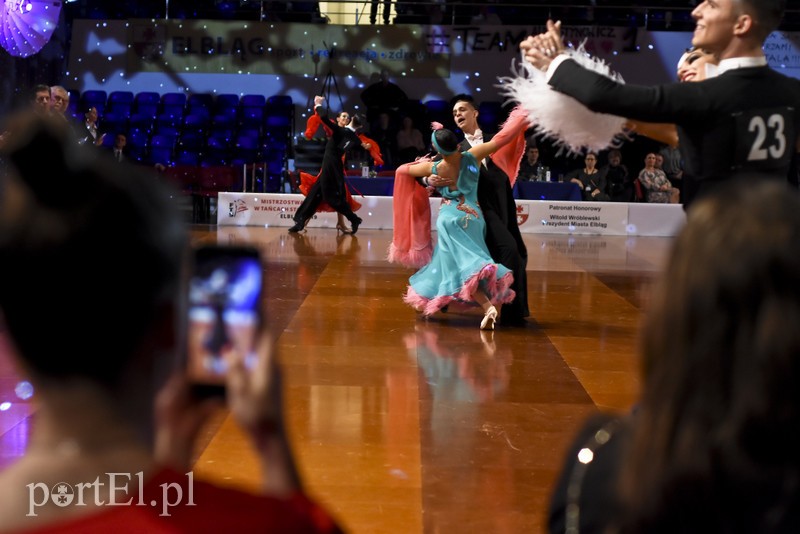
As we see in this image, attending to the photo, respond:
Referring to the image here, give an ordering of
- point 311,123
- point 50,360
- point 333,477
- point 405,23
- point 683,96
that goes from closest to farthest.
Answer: point 50,360, point 683,96, point 333,477, point 311,123, point 405,23

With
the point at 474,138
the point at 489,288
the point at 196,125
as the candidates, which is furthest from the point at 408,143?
the point at 489,288

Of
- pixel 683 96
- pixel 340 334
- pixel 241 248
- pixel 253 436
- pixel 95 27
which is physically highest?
pixel 95 27

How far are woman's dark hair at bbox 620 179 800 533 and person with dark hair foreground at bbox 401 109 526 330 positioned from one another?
549 cm

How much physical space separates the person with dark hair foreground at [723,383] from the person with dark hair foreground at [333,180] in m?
12.5

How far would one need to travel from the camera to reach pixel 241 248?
3.43ft

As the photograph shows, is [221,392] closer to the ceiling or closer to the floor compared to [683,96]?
closer to the floor

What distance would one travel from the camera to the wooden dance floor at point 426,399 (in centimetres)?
347

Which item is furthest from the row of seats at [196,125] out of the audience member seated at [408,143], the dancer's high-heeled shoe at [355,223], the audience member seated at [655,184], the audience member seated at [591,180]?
the audience member seated at [655,184]

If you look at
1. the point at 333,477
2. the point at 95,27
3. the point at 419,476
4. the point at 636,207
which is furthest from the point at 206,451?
the point at 95,27

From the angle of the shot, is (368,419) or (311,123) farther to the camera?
(311,123)

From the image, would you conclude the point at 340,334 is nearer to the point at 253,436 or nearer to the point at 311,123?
the point at 253,436

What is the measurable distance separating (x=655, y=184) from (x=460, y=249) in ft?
31.1

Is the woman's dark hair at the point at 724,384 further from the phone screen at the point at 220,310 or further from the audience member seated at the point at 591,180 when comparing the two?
the audience member seated at the point at 591,180

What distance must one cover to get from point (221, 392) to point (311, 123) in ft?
42.3
